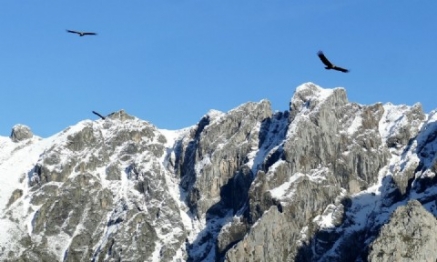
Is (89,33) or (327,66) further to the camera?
(89,33)

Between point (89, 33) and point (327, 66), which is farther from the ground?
point (89, 33)

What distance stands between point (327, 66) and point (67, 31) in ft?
95.2

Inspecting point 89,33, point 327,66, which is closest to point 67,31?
point 89,33

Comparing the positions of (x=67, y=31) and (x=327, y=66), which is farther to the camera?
(x=67, y=31)

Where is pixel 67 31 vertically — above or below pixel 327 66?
above

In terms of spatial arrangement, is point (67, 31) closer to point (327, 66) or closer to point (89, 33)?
point (89, 33)

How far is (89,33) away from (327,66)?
24.9 m

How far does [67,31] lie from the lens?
290ft

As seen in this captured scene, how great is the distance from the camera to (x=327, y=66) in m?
72.4

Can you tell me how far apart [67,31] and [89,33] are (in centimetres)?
434

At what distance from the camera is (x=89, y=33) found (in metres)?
84.9
